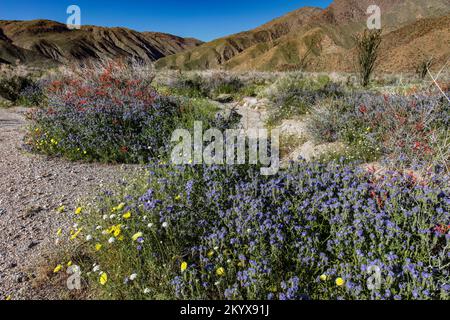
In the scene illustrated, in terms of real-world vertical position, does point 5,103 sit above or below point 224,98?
below

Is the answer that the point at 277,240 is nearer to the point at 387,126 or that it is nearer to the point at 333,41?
the point at 387,126

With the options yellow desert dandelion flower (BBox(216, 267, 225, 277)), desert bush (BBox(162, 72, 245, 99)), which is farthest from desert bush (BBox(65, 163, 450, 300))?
desert bush (BBox(162, 72, 245, 99))

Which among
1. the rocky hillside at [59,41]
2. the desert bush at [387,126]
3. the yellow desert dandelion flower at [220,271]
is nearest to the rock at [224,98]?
the desert bush at [387,126]

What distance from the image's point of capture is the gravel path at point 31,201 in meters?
2.86

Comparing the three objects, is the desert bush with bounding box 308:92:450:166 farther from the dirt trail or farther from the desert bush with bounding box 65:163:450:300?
the desert bush with bounding box 65:163:450:300

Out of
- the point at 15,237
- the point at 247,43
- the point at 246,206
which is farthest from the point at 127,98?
the point at 247,43

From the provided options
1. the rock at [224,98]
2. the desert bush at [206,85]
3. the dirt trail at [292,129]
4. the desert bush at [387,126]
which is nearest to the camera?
the desert bush at [387,126]

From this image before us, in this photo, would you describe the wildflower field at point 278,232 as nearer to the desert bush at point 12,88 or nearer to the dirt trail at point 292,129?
the dirt trail at point 292,129

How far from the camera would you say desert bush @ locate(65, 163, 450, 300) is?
216cm

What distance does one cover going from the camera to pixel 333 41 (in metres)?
111

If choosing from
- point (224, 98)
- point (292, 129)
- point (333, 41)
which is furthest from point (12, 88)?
point (333, 41)

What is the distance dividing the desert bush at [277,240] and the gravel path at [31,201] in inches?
18.9

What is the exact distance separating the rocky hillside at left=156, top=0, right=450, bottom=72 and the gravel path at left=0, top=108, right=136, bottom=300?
9403 millimetres

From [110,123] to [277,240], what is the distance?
4544 mm
